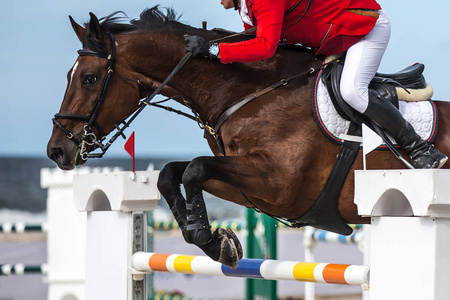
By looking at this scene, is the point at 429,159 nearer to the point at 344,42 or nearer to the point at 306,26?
the point at 344,42

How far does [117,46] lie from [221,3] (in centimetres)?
50

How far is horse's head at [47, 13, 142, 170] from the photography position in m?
3.32

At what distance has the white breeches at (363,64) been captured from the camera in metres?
3.16

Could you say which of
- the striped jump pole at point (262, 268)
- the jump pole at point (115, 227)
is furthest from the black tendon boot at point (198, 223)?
the jump pole at point (115, 227)

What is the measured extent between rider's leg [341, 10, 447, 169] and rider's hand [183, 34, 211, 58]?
59 cm

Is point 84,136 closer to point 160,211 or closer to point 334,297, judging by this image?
point 334,297

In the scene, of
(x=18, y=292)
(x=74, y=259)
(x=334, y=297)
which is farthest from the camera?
(x=334, y=297)

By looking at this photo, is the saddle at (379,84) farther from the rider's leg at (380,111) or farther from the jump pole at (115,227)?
the jump pole at (115,227)

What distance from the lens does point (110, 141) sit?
11.1ft

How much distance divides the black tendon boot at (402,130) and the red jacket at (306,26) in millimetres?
289

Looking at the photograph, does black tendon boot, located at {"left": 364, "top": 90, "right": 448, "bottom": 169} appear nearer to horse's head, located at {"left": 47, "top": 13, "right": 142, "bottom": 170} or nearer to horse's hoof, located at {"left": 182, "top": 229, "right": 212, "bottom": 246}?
horse's hoof, located at {"left": 182, "top": 229, "right": 212, "bottom": 246}

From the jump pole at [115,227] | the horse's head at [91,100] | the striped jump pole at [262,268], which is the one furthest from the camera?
the jump pole at [115,227]

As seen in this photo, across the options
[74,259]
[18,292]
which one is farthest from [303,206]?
[18,292]

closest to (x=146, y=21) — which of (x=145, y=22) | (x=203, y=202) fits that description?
(x=145, y=22)
